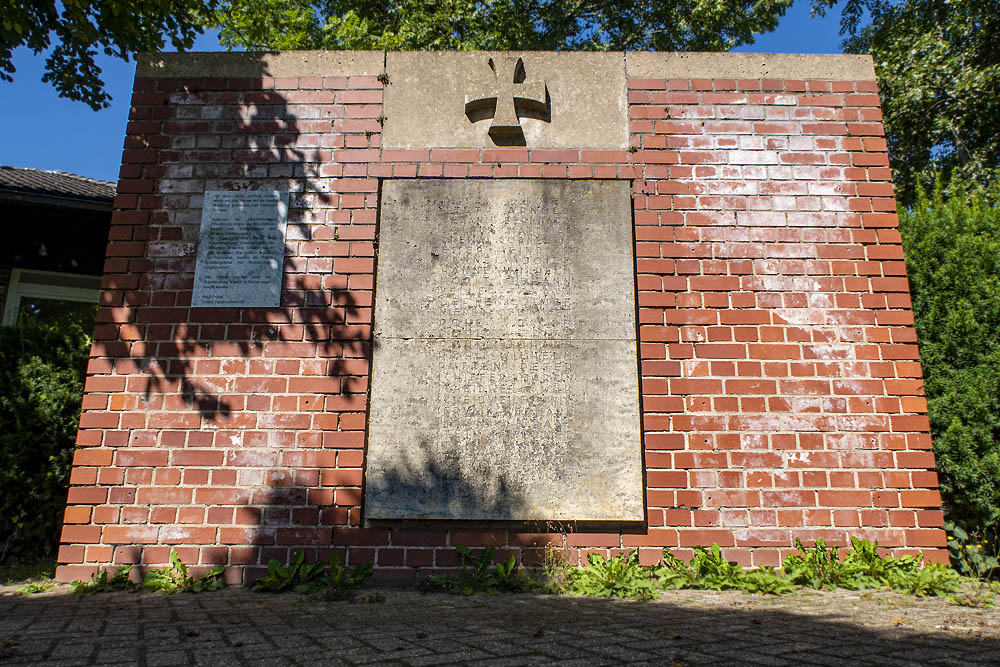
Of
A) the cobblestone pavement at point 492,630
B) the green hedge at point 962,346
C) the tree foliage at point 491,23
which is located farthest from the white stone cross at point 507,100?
the tree foliage at point 491,23

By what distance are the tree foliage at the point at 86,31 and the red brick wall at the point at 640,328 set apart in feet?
8.59

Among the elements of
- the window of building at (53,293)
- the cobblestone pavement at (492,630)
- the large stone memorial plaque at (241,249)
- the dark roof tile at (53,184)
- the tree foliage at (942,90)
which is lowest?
the cobblestone pavement at (492,630)

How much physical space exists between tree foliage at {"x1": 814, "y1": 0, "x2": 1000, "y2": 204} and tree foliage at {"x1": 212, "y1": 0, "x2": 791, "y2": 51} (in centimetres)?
312

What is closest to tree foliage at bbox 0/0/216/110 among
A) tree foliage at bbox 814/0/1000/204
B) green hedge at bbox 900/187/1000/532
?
green hedge at bbox 900/187/1000/532

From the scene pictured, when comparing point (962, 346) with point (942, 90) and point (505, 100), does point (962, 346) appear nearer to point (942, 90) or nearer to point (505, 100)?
point (505, 100)

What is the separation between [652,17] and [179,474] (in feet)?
54.6

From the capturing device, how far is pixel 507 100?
4.59 meters

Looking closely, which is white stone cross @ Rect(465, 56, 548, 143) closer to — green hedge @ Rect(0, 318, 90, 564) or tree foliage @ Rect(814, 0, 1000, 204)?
green hedge @ Rect(0, 318, 90, 564)

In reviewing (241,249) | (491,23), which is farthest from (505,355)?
(491,23)

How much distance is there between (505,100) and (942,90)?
47.2ft

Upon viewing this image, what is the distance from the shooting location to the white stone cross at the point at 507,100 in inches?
179

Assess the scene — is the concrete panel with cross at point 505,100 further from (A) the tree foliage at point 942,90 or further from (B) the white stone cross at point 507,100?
(A) the tree foliage at point 942,90

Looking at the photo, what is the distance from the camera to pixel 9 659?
7.41 feet

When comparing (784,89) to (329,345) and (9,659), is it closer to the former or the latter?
(329,345)
